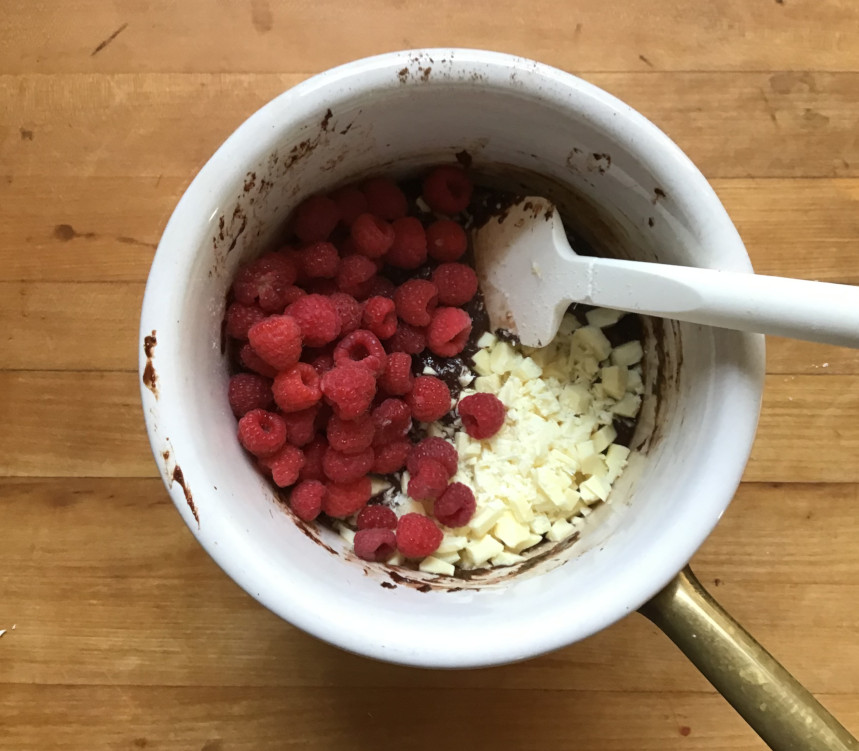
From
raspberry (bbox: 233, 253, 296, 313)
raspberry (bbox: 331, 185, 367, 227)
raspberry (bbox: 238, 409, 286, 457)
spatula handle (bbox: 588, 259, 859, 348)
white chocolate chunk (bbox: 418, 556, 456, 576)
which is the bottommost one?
white chocolate chunk (bbox: 418, 556, 456, 576)

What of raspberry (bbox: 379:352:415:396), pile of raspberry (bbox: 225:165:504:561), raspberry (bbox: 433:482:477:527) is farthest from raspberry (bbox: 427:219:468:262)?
raspberry (bbox: 433:482:477:527)

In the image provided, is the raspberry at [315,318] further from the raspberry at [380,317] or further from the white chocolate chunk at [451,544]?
the white chocolate chunk at [451,544]

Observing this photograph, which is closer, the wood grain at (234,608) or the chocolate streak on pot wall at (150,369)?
the chocolate streak on pot wall at (150,369)

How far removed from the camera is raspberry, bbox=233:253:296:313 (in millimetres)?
590

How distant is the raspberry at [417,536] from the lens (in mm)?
608

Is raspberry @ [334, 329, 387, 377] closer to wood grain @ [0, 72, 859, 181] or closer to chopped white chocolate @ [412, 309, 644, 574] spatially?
chopped white chocolate @ [412, 309, 644, 574]

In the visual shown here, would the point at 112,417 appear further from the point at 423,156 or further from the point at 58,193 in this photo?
the point at 423,156

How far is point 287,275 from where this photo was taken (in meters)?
0.60

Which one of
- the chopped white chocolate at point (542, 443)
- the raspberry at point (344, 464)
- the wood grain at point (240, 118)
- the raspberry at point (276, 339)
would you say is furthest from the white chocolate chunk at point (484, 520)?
the wood grain at point (240, 118)

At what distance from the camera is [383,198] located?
652mm

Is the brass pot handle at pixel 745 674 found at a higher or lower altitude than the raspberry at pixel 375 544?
higher

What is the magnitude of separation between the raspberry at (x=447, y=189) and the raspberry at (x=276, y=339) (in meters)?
0.19

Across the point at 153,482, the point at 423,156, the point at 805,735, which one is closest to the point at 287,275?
the point at 423,156

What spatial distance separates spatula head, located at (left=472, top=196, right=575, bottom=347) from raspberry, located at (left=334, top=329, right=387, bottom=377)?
0.13 metres
